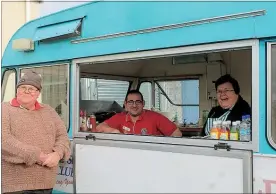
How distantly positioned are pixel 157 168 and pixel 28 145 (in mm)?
998

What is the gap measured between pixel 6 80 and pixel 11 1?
5291 mm

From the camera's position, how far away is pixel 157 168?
9.66 ft

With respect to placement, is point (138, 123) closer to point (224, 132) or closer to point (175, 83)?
point (175, 83)

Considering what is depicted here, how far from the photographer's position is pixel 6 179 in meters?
3.08

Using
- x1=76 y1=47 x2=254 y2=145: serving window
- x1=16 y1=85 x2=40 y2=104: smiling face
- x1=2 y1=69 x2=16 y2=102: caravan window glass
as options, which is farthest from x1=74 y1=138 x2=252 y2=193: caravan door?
x1=2 y1=69 x2=16 y2=102: caravan window glass

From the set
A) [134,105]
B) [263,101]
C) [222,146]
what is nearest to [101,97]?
[134,105]

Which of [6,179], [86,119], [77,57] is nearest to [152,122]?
[86,119]

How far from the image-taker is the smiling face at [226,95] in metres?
3.43

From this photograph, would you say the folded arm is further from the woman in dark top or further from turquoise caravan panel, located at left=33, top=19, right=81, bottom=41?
the woman in dark top

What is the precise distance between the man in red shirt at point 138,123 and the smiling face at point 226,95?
647 mm

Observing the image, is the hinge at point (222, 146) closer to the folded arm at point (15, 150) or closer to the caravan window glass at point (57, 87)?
the folded arm at point (15, 150)

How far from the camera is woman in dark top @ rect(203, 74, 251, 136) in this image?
3256 millimetres

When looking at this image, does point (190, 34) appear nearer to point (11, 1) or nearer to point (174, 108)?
point (174, 108)

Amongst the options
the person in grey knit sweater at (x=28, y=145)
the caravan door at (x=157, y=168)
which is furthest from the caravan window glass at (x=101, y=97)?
the person in grey knit sweater at (x=28, y=145)
